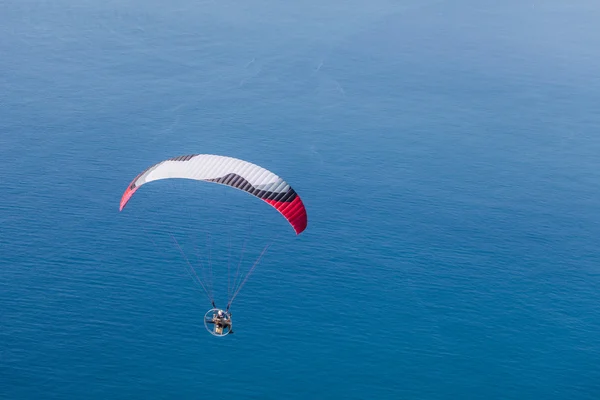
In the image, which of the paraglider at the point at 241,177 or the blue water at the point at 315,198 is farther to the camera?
the blue water at the point at 315,198

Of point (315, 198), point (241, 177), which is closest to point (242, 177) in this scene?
point (241, 177)

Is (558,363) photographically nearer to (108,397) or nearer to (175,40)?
(108,397)

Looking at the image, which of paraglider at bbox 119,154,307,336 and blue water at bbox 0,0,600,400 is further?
blue water at bbox 0,0,600,400

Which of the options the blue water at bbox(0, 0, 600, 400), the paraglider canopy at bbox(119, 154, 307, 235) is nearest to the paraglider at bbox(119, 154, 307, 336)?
the paraglider canopy at bbox(119, 154, 307, 235)

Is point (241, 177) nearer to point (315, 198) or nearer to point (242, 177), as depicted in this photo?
point (242, 177)

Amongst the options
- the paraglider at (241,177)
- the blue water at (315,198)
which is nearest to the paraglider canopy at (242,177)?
the paraglider at (241,177)

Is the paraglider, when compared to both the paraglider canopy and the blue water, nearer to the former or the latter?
the paraglider canopy

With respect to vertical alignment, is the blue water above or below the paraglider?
above

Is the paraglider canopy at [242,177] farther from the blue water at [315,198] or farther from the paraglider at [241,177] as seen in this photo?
the blue water at [315,198]

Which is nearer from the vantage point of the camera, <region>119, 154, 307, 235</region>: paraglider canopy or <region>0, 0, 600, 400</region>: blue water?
<region>119, 154, 307, 235</region>: paraglider canopy
